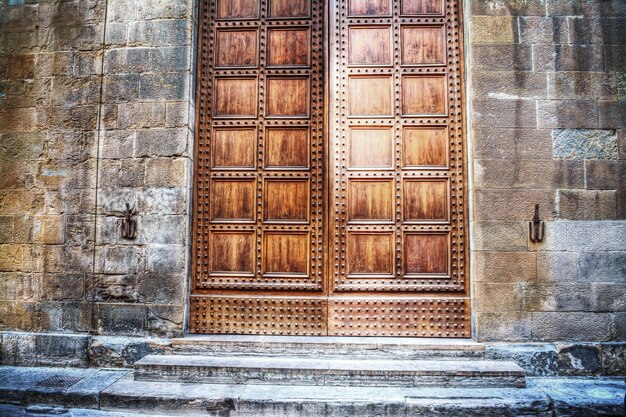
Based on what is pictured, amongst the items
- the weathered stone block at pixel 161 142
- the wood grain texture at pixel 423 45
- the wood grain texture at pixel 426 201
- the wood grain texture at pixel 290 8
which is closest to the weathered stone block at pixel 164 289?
the weathered stone block at pixel 161 142

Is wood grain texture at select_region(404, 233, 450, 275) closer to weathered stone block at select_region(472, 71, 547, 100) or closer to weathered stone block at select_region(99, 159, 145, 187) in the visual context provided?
weathered stone block at select_region(472, 71, 547, 100)

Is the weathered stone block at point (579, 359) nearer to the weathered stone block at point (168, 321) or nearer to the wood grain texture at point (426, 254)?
the wood grain texture at point (426, 254)

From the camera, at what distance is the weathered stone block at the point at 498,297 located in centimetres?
407

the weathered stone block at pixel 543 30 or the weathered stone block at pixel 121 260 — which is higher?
the weathered stone block at pixel 543 30

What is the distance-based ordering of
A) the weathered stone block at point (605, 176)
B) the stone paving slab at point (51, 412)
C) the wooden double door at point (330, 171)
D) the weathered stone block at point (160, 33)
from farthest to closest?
1. the weathered stone block at point (160, 33)
2. the wooden double door at point (330, 171)
3. the weathered stone block at point (605, 176)
4. the stone paving slab at point (51, 412)

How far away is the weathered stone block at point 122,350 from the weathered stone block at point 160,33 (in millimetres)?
3044

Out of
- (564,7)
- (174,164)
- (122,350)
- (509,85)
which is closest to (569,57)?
(564,7)

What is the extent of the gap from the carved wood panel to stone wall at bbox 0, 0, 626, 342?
10.7 inches

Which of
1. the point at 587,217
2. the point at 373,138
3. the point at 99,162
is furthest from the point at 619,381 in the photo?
the point at 99,162

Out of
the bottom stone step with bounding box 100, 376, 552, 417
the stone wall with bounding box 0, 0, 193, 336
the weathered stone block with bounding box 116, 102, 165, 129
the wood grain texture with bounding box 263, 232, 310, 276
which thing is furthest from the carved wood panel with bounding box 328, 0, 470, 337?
the weathered stone block with bounding box 116, 102, 165, 129

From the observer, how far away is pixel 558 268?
4090mm

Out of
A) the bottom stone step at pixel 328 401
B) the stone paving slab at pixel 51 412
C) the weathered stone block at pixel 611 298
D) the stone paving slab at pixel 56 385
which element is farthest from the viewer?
the weathered stone block at pixel 611 298

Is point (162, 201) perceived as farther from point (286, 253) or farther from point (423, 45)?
point (423, 45)

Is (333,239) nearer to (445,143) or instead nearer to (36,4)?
(445,143)
